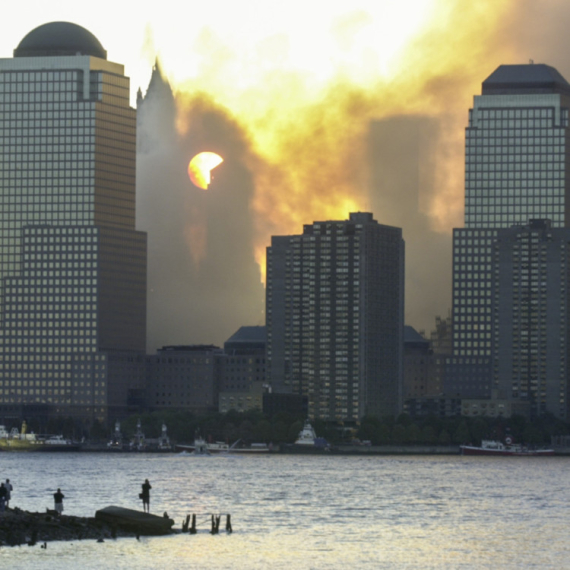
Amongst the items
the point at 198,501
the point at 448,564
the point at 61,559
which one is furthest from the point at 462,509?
the point at 61,559

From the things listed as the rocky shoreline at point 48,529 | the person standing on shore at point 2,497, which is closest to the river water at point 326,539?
the rocky shoreline at point 48,529

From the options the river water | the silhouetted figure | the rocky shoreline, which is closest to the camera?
the river water

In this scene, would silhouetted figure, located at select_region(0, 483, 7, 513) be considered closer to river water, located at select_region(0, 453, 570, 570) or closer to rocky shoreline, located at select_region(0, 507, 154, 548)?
rocky shoreline, located at select_region(0, 507, 154, 548)

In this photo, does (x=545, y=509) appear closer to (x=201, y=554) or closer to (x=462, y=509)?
(x=462, y=509)

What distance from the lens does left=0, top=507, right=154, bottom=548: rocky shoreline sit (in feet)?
437

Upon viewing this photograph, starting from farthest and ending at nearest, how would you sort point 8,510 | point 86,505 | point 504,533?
point 86,505, point 504,533, point 8,510

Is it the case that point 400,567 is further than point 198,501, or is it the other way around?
point 198,501

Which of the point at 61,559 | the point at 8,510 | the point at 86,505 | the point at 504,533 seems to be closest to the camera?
the point at 61,559

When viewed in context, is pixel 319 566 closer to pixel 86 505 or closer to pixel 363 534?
pixel 363 534

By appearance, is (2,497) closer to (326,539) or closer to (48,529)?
(48,529)

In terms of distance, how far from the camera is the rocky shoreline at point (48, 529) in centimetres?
13312

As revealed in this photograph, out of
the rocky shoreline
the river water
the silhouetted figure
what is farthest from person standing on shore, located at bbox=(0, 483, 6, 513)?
the river water

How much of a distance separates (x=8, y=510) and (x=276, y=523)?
2729 centimetres

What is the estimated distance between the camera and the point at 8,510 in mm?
144625
